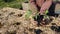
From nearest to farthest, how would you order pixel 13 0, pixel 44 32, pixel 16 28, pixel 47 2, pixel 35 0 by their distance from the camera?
1. pixel 47 2
2. pixel 35 0
3. pixel 44 32
4. pixel 16 28
5. pixel 13 0

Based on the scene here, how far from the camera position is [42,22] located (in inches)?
130

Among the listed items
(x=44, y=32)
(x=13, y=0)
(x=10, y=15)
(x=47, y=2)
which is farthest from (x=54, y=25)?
(x=13, y=0)

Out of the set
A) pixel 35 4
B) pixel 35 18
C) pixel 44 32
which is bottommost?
pixel 44 32

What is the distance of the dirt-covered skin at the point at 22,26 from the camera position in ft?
11.4

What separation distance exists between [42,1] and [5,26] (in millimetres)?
1085

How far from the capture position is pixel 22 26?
3.78m

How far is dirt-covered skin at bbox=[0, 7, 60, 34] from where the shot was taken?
349 cm

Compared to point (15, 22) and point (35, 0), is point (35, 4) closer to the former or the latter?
point (35, 0)

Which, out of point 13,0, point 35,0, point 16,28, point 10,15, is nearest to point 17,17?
point 10,15

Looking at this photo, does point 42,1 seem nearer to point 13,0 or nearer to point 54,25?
point 54,25

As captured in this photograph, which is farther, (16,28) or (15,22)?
(15,22)

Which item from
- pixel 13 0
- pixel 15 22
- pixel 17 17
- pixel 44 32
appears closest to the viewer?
pixel 44 32

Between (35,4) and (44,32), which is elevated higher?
(35,4)

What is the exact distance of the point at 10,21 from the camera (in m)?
4.05
